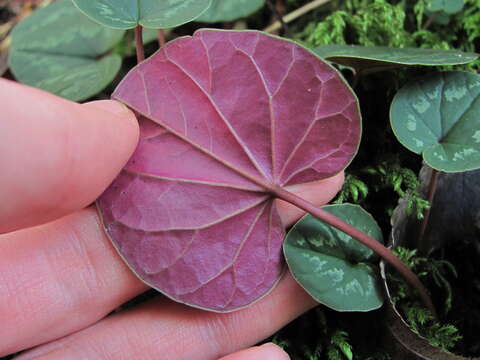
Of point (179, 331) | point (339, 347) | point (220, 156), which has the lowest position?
point (339, 347)

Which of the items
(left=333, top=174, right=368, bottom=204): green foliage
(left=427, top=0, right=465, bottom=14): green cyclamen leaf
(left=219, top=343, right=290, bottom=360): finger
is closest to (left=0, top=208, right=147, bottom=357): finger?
(left=219, top=343, right=290, bottom=360): finger

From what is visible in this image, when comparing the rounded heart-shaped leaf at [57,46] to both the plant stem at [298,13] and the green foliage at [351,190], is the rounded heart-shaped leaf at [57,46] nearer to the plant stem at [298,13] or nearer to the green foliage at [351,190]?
the plant stem at [298,13]

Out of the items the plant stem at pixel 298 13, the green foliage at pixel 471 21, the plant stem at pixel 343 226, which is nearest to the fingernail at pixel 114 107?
the plant stem at pixel 343 226

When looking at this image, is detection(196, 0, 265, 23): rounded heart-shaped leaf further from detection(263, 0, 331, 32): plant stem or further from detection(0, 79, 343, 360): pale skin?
detection(0, 79, 343, 360): pale skin

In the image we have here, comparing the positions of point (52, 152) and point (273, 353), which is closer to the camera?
point (52, 152)

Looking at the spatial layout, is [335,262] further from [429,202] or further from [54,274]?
[54,274]

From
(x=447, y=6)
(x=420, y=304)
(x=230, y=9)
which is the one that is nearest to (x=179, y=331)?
(x=420, y=304)
